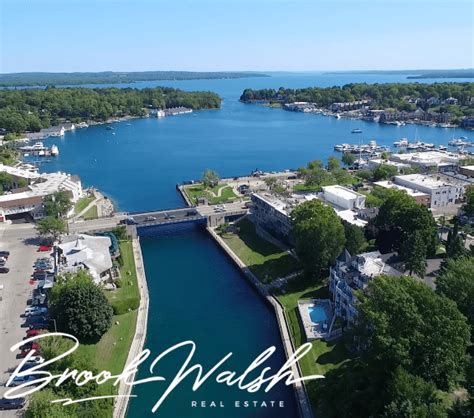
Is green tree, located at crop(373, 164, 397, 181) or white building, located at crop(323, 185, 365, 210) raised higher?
white building, located at crop(323, 185, 365, 210)

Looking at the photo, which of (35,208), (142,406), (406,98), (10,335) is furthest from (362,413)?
(406,98)

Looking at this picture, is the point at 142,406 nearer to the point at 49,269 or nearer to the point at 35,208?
the point at 49,269

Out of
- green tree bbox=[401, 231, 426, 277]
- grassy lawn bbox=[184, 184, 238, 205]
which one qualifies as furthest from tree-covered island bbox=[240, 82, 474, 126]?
green tree bbox=[401, 231, 426, 277]

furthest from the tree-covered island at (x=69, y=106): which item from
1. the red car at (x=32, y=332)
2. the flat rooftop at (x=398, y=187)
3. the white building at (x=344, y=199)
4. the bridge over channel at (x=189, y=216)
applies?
the red car at (x=32, y=332)

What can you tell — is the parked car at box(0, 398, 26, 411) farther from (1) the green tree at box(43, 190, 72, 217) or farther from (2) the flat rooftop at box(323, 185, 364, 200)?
(2) the flat rooftop at box(323, 185, 364, 200)

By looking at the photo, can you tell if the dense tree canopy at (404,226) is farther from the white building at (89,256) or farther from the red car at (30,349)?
the red car at (30,349)
